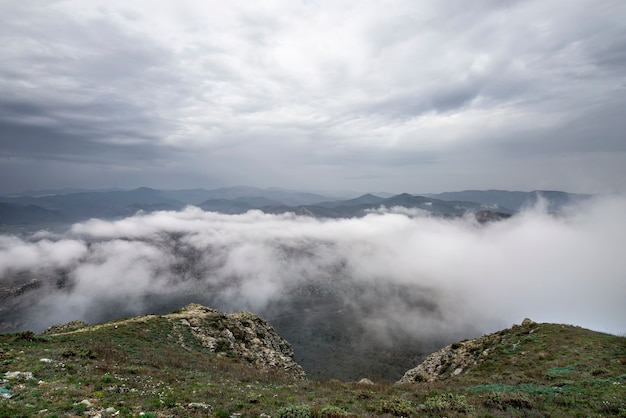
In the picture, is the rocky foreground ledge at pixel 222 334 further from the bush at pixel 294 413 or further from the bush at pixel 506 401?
the bush at pixel 506 401

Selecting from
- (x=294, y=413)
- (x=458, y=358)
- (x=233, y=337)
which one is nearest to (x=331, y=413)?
(x=294, y=413)

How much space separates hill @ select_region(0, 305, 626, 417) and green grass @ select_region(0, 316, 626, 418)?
0.08m

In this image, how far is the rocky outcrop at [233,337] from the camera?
55406mm

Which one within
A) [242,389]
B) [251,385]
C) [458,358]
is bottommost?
[458,358]

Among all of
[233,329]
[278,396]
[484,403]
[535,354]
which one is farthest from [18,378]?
[535,354]

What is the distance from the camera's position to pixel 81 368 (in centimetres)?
2544

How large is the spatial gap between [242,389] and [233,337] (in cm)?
4012

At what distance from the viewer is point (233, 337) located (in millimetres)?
62781

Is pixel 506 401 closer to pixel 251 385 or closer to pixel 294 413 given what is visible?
pixel 294 413

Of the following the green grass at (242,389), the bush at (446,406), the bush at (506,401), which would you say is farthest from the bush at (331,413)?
the bush at (506,401)

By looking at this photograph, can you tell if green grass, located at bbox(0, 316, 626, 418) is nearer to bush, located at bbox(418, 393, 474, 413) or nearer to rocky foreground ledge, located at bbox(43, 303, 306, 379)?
bush, located at bbox(418, 393, 474, 413)

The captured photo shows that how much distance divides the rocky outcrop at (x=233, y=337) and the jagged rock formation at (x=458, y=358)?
25.0 metres

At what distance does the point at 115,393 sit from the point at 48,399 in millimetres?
3623

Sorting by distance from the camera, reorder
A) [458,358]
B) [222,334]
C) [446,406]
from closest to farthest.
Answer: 1. [446,406]
2. [458,358]
3. [222,334]
